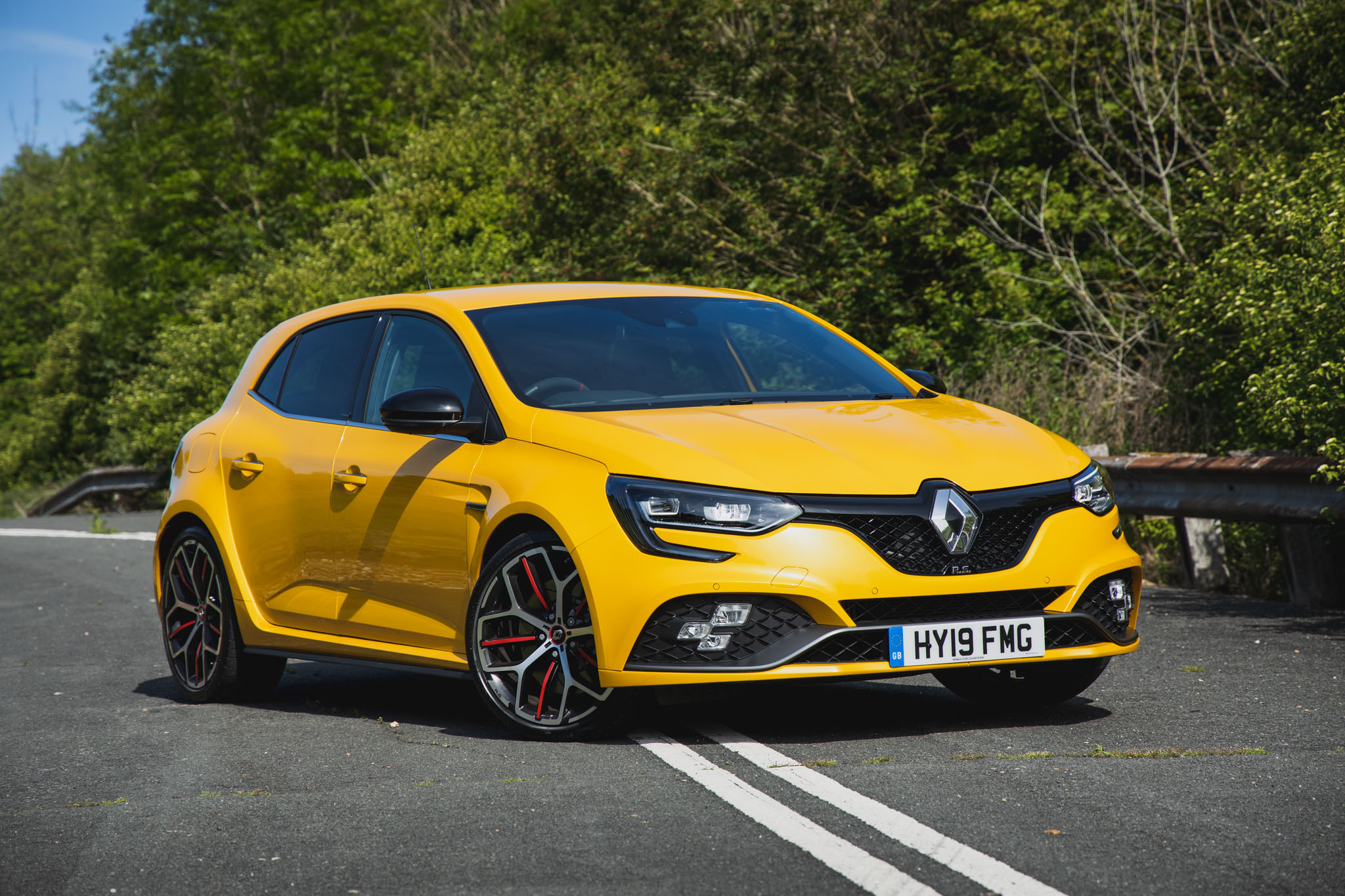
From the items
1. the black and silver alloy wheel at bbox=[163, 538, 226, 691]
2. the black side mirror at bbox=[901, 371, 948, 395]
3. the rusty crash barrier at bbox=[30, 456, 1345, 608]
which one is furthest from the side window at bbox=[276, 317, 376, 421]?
the rusty crash barrier at bbox=[30, 456, 1345, 608]

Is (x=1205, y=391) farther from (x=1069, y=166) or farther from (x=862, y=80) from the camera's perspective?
(x=862, y=80)

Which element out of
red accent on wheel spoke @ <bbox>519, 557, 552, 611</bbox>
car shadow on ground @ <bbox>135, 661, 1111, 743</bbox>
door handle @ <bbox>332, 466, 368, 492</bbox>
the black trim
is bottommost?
car shadow on ground @ <bbox>135, 661, 1111, 743</bbox>

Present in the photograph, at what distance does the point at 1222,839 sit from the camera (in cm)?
362

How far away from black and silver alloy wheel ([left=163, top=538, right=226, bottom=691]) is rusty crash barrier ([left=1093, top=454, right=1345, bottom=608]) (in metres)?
5.31

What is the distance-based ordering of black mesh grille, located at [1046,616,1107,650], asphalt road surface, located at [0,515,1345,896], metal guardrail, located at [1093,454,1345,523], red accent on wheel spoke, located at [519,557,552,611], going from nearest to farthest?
asphalt road surface, located at [0,515,1345,896], black mesh grille, located at [1046,616,1107,650], red accent on wheel spoke, located at [519,557,552,611], metal guardrail, located at [1093,454,1345,523]

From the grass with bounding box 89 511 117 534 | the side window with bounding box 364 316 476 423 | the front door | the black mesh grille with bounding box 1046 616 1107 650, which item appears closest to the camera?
the black mesh grille with bounding box 1046 616 1107 650

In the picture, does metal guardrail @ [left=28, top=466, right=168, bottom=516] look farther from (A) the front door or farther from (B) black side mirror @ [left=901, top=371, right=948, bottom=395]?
(B) black side mirror @ [left=901, top=371, right=948, bottom=395]

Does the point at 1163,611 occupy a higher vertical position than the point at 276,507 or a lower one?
lower

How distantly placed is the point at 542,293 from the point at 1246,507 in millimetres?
4387

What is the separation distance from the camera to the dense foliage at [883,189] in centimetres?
1220

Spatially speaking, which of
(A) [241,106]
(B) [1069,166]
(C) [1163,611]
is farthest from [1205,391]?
(A) [241,106]

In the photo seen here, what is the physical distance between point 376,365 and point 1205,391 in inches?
316

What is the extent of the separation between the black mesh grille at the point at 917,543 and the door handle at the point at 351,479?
205cm

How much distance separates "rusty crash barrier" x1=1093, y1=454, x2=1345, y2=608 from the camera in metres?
7.92
